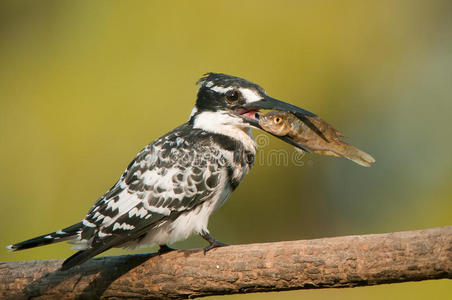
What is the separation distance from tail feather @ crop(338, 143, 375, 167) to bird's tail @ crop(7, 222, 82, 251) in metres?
1.69

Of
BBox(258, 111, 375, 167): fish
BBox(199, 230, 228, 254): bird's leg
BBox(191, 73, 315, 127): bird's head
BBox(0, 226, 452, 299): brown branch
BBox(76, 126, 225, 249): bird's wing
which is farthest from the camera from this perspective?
BBox(191, 73, 315, 127): bird's head

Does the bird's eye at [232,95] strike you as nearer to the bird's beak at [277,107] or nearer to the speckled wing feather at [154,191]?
the bird's beak at [277,107]

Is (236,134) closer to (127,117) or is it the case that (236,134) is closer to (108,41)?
(127,117)

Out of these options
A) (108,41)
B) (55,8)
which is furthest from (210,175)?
(55,8)

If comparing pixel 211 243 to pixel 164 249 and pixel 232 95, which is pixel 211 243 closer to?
pixel 164 249

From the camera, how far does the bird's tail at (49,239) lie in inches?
122

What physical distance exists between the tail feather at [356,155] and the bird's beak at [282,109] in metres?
0.17

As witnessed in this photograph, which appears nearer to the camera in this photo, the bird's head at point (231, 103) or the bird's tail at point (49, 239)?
the bird's tail at point (49, 239)

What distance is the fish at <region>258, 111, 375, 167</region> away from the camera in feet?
11.4

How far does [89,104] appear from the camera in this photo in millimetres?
5137

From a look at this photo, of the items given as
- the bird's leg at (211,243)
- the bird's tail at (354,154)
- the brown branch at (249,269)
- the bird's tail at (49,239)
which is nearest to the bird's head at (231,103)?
the bird's tail at (354,154)

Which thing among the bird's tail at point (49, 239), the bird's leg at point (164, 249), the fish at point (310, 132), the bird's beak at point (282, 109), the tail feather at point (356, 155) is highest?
the bird's beak at point (282, 109)

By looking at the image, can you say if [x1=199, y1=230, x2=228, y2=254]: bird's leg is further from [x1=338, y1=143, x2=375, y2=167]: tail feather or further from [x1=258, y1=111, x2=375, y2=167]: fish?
[x1=338, y1=143, x2=375, y2=167]: tail feather

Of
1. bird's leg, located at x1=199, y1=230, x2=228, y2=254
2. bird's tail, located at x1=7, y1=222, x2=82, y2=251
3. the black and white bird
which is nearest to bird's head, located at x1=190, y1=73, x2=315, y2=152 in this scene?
the black and white bird
